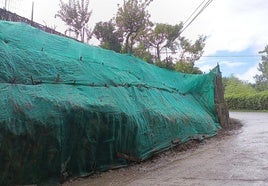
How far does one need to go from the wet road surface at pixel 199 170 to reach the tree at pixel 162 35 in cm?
1722

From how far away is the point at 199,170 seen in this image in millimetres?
5980

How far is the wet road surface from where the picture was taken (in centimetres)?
519

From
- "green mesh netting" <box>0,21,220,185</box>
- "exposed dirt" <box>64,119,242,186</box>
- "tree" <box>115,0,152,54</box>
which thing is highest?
"tree" <box>115,0,152,54</box>

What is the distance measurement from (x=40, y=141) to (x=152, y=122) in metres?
3.04

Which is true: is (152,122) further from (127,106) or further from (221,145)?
(221,145)

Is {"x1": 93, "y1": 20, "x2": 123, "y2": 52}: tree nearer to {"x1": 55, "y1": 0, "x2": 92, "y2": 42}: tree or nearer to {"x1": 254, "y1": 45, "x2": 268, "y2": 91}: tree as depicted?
{"x1": 55, "y1": 0, "x2": 92, "y2": 42}: tree

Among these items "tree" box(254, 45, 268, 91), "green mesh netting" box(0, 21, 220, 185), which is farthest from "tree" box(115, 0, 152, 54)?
"tree" box(254, 45, 268, 91)

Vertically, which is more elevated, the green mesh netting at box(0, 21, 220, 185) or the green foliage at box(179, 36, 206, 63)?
the green foliage at box(179, 36, 206, 63)

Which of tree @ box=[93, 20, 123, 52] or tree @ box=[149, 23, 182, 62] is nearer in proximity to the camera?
tree @ box=[93, 20, 123, 52]

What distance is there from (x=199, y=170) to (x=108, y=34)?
1487 cm

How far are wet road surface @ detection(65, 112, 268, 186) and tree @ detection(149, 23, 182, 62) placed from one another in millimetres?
17215

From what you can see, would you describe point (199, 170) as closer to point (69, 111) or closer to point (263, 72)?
point (69, 111)

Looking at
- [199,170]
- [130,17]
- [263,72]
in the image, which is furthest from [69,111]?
[263,72]

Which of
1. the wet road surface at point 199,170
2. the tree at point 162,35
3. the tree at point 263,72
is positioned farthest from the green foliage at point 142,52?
the tree at point 263,72
